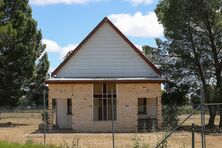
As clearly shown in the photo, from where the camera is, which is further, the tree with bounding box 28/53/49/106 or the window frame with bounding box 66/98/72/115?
the tree with bounding box 28/53/49/106

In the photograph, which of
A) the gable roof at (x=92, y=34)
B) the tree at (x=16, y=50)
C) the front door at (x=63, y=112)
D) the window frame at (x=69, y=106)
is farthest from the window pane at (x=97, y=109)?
the tree at (x=16, y=50)

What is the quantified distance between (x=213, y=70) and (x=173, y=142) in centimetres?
1532

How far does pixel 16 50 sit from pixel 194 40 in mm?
15974

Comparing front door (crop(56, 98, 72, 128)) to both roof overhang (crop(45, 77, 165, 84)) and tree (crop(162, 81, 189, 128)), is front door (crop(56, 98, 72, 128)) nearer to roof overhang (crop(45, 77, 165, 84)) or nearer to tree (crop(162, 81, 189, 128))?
roof overhang (crop(45, 77, 165, 84))

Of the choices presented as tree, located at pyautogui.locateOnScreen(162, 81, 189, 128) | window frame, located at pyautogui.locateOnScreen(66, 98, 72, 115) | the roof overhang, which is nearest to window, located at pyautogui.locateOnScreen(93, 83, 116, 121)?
the roof overhang

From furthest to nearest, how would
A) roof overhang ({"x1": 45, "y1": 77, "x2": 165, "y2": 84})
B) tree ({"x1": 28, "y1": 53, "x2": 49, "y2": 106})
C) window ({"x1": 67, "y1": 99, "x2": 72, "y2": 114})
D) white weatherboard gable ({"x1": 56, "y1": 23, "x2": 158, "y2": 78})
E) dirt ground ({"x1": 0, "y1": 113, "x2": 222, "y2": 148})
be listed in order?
tree ({"x1": 28, "y1": 53, "x2": 49, "y2": 106}), window ({"x1": 67, "y1": 99, "x2": 72, "y2": 114}), white weatherboard gable ({"x1": 56, "y1": 23, "x2": 158, "y2": 78}), roof overhang ({"x1": 45, "y1": 77, "x2": 165, "y2": 84}), dirt ground ({"x1": 0, "y1": 113, "x2": 222, "y2": 148})

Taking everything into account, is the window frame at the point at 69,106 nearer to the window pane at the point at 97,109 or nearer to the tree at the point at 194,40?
the window pane at the point at 97,109

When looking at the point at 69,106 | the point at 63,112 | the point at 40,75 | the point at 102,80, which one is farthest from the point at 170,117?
the point at 40,75

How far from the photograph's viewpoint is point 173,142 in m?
25.2

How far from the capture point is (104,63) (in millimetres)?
36938

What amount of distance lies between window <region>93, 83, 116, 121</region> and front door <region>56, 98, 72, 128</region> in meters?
2.29

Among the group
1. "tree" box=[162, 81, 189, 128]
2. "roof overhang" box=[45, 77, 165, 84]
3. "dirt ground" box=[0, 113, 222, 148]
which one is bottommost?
"dirt ground" box=[0, 113, 222, 148]

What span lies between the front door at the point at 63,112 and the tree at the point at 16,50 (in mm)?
9248

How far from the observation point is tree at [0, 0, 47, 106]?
1794 inches
